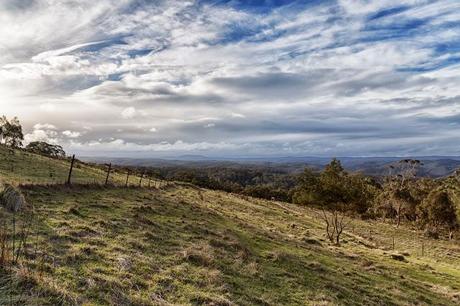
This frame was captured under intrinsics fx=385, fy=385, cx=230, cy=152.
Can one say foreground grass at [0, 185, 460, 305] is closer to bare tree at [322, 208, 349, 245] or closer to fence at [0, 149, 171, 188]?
fence at [0, 149, 171, 188]

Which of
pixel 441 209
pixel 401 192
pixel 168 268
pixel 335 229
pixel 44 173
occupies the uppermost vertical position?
pixel 44 173

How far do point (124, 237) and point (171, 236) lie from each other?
10.5ft

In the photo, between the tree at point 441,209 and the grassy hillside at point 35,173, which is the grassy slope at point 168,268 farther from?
the tree at point 441,209

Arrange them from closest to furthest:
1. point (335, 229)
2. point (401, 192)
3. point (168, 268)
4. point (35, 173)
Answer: point (168, 268) → point (35, 173) → point (335, 229) → point (401, 192)

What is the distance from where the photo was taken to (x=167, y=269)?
1275 centimetres

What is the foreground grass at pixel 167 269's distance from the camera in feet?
31.8

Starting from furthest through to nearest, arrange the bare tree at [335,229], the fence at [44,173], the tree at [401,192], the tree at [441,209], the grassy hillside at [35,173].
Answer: the tree at [401,192]
the tree at [441,209]
the bare tree at [335,229]
the fence at [44,173]
the grassy hillside at [35,173]

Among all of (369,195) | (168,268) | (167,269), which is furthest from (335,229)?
(167,269)

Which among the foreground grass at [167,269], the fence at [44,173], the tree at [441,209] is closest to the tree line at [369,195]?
the tree at [441,209]

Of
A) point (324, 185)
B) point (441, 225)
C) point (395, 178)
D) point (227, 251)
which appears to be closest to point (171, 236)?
point (227, 251)

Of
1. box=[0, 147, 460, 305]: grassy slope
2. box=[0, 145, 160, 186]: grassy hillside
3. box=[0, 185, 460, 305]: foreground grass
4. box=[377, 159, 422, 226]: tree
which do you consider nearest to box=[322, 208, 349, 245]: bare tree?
box=[0, 185, 460, 305]: foreground grass

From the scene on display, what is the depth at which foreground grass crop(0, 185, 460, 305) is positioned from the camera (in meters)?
9.69

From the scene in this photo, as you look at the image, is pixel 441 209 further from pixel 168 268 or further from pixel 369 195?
pixel 168 268

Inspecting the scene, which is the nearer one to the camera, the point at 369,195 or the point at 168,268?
the point at 168,268
